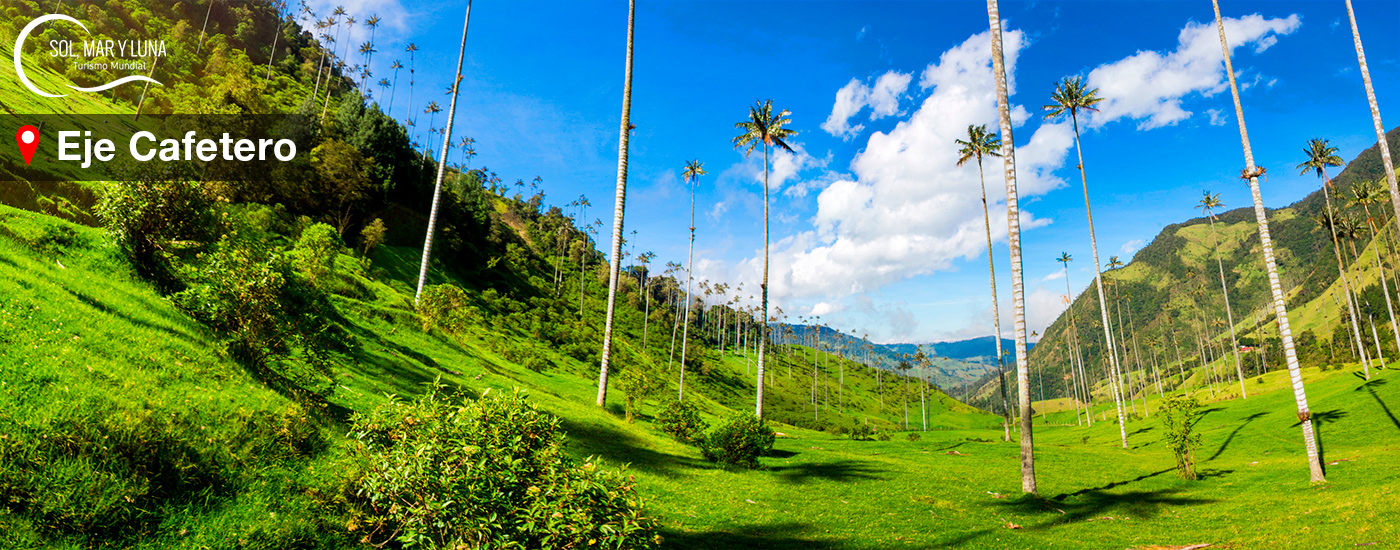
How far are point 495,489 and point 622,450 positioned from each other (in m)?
17.0

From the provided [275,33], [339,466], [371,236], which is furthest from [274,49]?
[339,466]

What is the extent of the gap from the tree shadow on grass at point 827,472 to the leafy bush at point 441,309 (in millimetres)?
29963

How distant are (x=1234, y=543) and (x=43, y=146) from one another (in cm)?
7117

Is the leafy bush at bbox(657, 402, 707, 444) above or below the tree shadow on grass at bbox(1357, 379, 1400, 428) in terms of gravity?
below

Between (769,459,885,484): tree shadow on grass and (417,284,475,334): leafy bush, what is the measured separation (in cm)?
2996

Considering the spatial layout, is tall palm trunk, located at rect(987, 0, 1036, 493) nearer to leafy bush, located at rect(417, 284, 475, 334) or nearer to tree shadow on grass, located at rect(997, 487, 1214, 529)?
tree shadow on grass, located at rect(997, 487, 1214, 529)

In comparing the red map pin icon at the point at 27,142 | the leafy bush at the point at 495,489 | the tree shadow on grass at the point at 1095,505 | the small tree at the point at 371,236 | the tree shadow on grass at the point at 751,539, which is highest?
the small tree at the point at 371,236

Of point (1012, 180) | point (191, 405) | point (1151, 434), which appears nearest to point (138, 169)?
point (191, 405)

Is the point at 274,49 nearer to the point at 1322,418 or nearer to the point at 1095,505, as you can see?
the point at 1095,505

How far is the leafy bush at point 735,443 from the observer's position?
27406 mm

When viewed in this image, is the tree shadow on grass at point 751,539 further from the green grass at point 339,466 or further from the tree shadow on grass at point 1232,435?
the tree shadow on grass at point 1232,435

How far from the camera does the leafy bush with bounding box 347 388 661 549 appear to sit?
859cm
